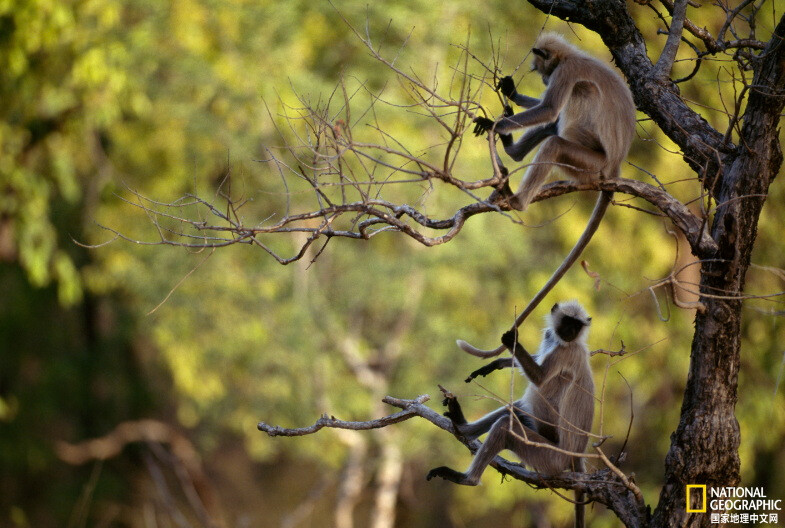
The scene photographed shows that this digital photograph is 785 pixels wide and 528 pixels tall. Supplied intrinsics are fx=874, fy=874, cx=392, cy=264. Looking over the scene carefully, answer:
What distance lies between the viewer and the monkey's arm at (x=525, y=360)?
2766 mm

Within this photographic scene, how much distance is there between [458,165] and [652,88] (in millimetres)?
6127

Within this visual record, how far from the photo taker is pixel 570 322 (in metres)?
3.15

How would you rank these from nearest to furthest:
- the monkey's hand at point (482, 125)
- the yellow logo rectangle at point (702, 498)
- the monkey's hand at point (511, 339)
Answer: the yellow logo rectangle at point (702, 498) → the monkey's hand at point (482, 125) → the monkey's hand at point (511, 339)

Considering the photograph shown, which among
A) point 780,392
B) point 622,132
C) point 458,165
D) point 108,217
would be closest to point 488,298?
point 458,165

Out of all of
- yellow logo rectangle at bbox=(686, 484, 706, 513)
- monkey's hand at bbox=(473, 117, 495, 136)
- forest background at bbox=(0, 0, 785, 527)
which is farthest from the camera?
forest background at bbox=(0, 0, 785, 527)

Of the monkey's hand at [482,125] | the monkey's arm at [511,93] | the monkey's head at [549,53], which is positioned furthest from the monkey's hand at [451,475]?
the monkey's head at [549,53]

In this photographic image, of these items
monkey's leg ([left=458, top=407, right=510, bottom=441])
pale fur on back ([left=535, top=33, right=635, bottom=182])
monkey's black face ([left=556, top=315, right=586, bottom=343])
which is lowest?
monkey's leg ([left=458, top=407, right=510, bottom=441])

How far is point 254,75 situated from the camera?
9.01m

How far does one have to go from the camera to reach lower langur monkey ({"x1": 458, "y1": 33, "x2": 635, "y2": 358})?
2.96 m

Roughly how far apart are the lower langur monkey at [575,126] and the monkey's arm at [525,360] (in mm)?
73

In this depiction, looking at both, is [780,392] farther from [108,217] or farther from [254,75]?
[108,217]

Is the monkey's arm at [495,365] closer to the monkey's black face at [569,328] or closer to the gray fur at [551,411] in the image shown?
the gray fur at [551,411]

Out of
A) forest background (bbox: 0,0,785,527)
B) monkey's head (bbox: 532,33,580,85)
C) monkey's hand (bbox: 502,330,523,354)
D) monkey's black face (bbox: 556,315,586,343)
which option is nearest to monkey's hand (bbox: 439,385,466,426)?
monkey's hand (bbox: 502,330,523,354)

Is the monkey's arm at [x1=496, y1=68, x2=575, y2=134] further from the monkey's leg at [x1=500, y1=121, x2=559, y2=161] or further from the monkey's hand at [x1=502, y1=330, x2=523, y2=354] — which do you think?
the monkey's hand at [x1=502, y1=330, x2=523, y2=354]
